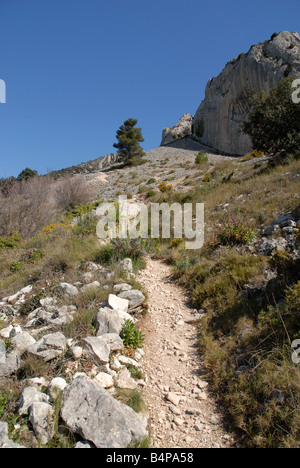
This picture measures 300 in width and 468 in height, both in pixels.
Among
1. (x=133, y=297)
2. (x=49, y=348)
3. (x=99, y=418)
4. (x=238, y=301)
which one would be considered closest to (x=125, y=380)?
(x=99, y=418)

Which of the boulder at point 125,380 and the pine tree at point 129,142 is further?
the pine tree at point 129,142

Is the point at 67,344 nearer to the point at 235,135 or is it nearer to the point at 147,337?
the point at 147,337

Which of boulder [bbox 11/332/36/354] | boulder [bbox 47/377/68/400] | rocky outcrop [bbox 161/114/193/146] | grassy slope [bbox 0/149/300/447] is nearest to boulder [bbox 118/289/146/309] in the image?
grassy slope [bbox 0/149/300/447]

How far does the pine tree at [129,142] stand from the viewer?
131ft

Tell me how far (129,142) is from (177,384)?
40132mm

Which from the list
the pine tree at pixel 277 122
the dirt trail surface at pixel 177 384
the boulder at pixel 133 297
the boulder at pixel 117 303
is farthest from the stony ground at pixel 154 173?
the boulder at pixel 117 303

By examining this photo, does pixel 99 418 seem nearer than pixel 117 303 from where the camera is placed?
Yes

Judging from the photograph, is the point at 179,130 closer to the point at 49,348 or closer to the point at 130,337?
the point at 130,337

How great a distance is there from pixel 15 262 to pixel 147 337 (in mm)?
5616

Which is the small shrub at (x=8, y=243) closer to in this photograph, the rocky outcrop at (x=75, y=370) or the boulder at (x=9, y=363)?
the rocky outcrop at (x=75, y=370)

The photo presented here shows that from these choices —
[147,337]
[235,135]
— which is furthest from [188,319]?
[235,135]

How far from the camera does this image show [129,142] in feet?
129

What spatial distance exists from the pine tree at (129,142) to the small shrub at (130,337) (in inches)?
1474

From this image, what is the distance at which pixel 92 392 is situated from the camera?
2.40m
